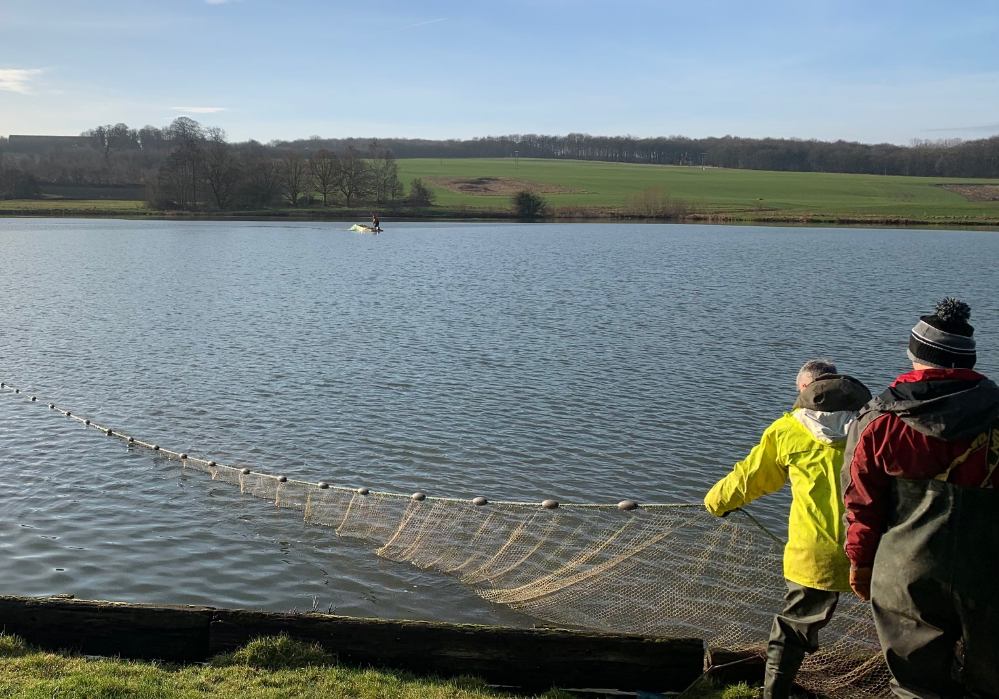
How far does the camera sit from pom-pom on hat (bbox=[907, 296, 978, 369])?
406cm

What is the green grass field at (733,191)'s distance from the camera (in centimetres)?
9325

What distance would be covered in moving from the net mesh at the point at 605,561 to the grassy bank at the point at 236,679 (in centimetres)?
193

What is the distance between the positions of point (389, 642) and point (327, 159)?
10579 cm

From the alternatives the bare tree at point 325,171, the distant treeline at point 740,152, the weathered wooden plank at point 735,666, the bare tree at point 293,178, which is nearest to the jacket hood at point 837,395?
the weathered wooden plank at point 735,666

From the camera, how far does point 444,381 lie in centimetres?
1922

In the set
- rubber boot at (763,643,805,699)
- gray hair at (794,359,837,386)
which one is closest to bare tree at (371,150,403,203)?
gray hair at (794,359,837,386)

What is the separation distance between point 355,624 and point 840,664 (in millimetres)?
3365

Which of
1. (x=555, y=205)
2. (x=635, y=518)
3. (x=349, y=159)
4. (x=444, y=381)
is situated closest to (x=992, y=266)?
(x=444, y=381)

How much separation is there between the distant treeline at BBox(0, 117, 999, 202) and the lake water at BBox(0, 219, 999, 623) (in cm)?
5878

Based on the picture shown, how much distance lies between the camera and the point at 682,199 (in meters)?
106

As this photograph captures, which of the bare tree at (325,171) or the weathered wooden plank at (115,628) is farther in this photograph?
the bare tree at (325,171)

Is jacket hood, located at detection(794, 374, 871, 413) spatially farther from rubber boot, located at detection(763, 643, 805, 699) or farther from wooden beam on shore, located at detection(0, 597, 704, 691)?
wooden beam on shore, located at detection(0, 597, 704, 691)

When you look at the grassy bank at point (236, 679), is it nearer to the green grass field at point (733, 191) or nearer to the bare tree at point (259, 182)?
the green grass field at point (733, 191)

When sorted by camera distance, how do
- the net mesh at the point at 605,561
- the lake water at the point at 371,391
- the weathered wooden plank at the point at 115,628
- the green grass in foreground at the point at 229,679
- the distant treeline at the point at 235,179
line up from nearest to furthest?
the green grass in foreground at the point at 229,679 → the weathered wooden plank at the point at 115,628 → the net mesh at the point at 605,561 → the lake water at the point at 371,391 → the distant treeline at the point at 235,179
